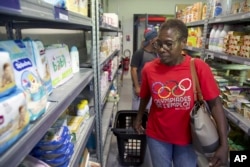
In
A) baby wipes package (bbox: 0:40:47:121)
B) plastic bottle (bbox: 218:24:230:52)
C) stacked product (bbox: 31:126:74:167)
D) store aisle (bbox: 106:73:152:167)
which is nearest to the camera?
baby wipes package (bbox: 0:40:47:121)

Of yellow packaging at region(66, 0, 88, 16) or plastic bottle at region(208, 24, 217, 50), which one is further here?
plastic bottle at region(208, 24, 217, 50)

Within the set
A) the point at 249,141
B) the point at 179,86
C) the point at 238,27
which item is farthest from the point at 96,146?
the point at 238,27

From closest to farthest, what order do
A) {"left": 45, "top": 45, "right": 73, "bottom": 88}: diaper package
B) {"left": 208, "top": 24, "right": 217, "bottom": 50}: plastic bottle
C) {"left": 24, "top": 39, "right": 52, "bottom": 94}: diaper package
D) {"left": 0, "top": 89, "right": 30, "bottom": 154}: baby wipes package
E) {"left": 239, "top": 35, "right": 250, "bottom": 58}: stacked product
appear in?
{"left": 0, "top": 89, "right": 30, "bottom": 154}: baby wipes package
{"left": 24, "top": 39, "right": 52, "bottom": 94}: diaper package
{"left": 45, "top": 45, "right": 73, "bottom": 88}: diaper package
{"left": 239, "top": 35, "right": 250, "bottom": 58}: stacked product
{"left": 208, "top": 24, "right": 217, "bottom": 50}: plastic bottle

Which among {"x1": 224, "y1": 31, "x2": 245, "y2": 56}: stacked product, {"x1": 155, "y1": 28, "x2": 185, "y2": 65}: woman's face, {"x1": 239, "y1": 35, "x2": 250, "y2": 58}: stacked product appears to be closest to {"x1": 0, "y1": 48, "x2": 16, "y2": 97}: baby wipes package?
{"x1": 155, "y1": 28, "x2": 185, "y2": 65}: woman's face

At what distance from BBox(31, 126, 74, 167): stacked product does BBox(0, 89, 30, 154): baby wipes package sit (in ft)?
1.35

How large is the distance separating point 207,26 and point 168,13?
542cm

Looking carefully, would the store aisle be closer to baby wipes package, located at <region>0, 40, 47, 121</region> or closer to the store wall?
baby wipes package, located at <region>0, 40, 47, 121</region>

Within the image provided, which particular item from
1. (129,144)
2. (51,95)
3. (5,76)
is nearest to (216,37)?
(129,144)

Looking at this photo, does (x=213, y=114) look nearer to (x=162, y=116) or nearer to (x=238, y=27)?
(x=162, y=116)

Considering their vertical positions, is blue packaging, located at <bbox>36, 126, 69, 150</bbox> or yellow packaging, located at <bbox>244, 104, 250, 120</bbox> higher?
blue packaging, located at <bbox>36, 126, 69, 150</bbox>

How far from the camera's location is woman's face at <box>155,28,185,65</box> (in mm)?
1274

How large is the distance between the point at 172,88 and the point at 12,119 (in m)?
1.01

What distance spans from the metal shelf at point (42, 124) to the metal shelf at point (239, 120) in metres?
1.26

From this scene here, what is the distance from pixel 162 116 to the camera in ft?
4.60
